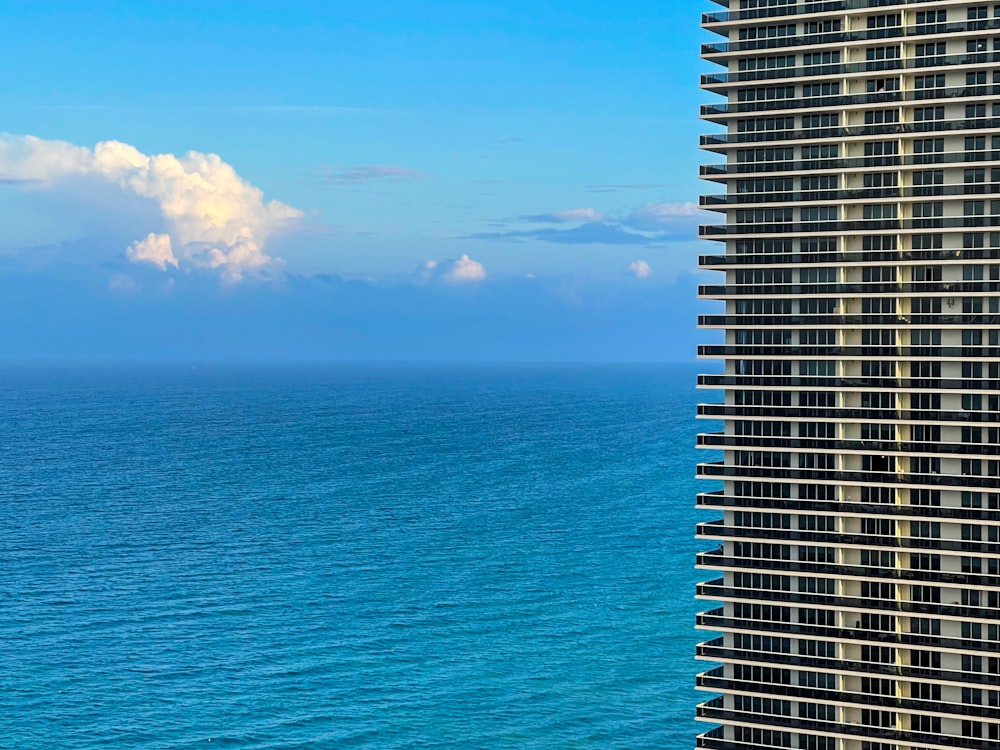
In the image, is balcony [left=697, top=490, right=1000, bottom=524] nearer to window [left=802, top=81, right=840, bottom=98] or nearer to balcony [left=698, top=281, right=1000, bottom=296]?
balcony [left=698, top=281, right=1000, bottom=296]

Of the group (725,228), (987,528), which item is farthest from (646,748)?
(725,228)

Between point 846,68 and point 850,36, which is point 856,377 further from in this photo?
point 850,36

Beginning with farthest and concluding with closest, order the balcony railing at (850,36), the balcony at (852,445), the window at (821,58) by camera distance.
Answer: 1. the window at (821,58)
2. the balcony railing at (850,36)
3. the balcony at (852,445)

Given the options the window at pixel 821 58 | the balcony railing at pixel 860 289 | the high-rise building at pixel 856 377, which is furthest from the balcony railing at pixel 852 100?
the balcony railing at pixel 860 289

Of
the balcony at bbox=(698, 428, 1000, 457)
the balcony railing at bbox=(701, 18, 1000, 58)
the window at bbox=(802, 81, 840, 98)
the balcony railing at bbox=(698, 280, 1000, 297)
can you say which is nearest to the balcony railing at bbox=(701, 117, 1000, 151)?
the window at bbox=(802, 81, 840, 98)

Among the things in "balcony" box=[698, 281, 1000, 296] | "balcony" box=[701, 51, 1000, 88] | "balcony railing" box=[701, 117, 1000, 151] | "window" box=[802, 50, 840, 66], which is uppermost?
"window" box=[802, 50, 840, 66]

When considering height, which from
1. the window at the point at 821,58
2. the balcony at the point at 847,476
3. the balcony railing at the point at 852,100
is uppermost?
the window at the point at 821,58

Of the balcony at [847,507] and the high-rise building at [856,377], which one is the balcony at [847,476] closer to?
the high-rise building at [856,377]

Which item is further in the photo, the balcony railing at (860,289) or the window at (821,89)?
the window at (821,89)

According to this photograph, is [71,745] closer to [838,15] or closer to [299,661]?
[299,661]
